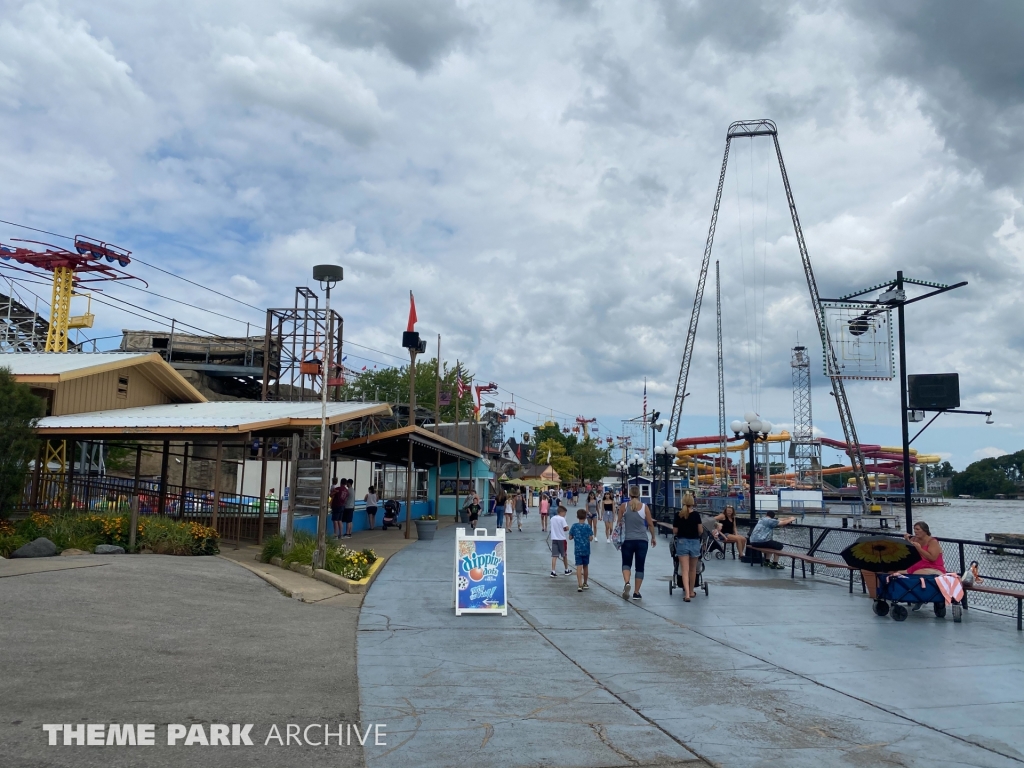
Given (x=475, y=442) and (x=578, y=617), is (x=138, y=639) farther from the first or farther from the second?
(x=475, y=442)

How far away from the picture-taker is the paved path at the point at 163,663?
5.27m

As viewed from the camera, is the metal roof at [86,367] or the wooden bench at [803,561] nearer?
the wooden bench at [803,561]

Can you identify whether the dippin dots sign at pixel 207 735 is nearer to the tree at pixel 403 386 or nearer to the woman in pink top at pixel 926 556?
the woman in pink top at pixel 926 556

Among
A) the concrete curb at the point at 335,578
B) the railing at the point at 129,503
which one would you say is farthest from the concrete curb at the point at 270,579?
the railing at the point at 129,503

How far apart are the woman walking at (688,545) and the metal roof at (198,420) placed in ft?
28.2

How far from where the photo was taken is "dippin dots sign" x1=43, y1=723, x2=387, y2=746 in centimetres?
532

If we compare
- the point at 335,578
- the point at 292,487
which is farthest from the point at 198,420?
the point at 335,578

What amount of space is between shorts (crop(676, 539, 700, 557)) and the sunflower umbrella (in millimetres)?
2300

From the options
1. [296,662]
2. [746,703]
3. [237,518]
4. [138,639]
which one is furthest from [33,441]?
[746,703]

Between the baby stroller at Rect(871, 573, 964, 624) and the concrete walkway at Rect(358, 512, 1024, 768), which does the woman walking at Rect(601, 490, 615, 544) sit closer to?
the concrete walkway at Rect(358, 512, 1024, 768)

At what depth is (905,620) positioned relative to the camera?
36.0 feet

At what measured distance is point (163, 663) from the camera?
291 inches

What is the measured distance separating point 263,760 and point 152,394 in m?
21.5

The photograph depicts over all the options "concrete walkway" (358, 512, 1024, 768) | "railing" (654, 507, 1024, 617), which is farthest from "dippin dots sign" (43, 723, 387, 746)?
"railing" (654, 507, 1024, 617)
